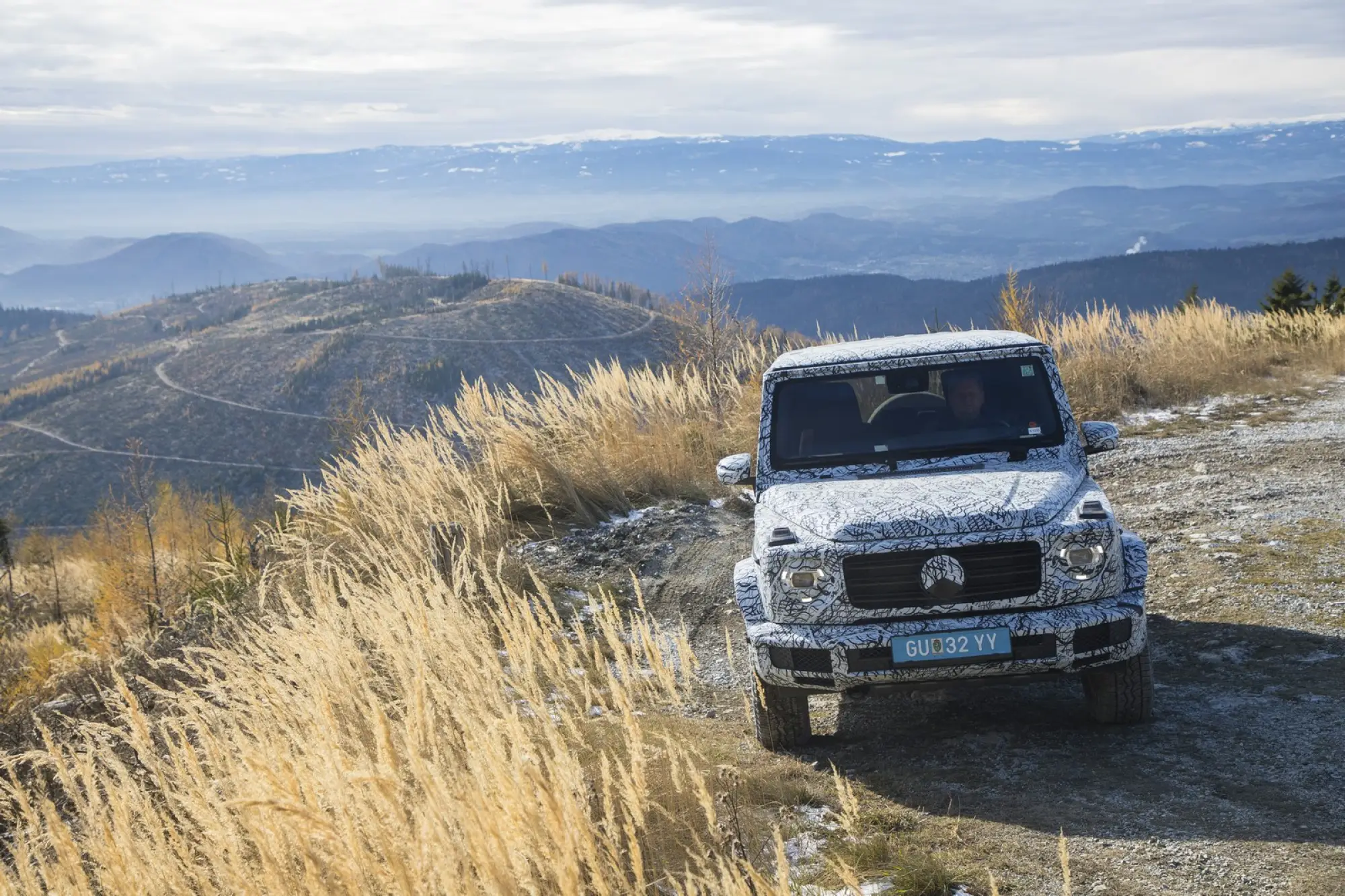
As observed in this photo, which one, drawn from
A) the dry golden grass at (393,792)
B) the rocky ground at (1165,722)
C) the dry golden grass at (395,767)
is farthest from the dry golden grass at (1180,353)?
the dry golden grass at (393,792)

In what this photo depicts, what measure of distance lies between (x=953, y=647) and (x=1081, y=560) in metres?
0.67

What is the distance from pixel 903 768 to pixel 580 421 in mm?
7540

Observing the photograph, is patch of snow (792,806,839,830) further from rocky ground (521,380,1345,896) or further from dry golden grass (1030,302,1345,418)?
dry golden grass (1030,302,1345,418)

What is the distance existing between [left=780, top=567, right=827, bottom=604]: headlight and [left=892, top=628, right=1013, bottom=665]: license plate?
40 cm

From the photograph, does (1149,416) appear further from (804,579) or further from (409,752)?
(409,752)

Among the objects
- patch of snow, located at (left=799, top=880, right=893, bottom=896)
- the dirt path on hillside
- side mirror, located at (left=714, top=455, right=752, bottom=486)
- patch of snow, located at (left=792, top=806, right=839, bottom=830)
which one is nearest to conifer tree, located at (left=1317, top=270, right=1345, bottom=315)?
side mirror, located at (left=714, top=455, right=752, bottom=486)

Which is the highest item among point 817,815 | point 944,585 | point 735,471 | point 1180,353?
point 735,471

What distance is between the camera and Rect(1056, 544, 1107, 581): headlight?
461 cm

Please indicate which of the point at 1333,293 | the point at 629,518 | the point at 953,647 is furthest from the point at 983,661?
the point at 1333,293

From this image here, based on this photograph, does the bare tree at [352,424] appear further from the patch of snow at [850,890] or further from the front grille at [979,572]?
the patch of snow at [850,890]

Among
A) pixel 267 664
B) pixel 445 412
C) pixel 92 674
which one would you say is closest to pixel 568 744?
pixel 267 664

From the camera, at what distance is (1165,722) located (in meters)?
5.05

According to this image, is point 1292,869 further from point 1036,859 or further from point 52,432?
point 52,432

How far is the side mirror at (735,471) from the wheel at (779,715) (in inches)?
51.9
